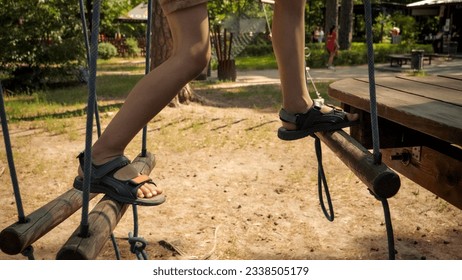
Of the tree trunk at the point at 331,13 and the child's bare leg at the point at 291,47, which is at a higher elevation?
the tree trunk at the point at 331,13

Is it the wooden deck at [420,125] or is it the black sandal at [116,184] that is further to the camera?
the wooden deck at [420,125]

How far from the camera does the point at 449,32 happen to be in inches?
900

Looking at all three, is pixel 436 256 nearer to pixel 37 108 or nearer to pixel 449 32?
pixel 37 108

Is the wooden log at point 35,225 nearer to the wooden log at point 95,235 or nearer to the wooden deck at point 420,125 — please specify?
the wooden log at point 95,235

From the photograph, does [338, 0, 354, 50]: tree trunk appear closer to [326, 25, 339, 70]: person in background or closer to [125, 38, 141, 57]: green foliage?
[326, 25, 339, 70]: person in background

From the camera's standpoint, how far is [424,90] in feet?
9.15

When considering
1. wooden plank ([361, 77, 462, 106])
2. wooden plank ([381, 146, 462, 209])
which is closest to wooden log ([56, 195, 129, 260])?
wooden plank ([381, 146, 462, 209])

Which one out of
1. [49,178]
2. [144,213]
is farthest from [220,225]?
[49,178]

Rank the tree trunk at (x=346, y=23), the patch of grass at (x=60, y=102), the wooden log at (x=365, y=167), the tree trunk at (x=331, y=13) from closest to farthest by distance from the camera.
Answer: the wooden log at (x=365, y=167) → the patch of grass at (x=60, y=102) → the tree trunk at (x=331, y=13) → the tree trunk at (x=346, y=23)

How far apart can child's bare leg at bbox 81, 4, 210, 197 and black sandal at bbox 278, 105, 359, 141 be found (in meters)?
0.49

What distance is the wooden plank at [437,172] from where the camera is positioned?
2.30 m

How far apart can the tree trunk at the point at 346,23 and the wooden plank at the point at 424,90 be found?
61.9ft

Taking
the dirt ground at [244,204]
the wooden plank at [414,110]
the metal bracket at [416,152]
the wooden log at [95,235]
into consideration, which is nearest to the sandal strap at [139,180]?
the wooden log at [95,235]

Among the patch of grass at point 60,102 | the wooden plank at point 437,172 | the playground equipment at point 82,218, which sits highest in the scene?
the playground equipment at point 82,218
